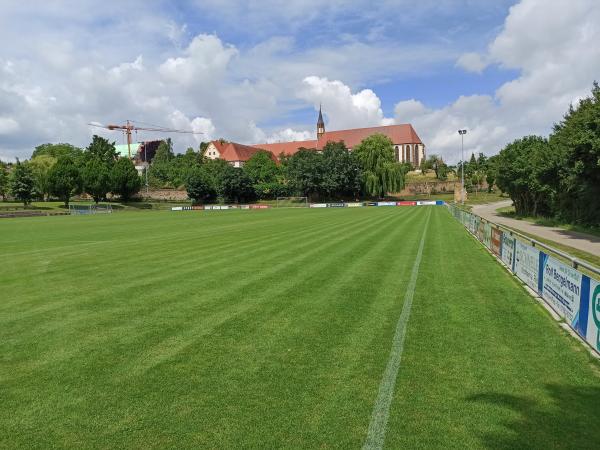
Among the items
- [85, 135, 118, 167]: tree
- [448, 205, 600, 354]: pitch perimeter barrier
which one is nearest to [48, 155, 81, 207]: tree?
[85, 135, 118, 167]: tree

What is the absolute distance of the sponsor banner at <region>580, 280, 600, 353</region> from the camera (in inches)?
249

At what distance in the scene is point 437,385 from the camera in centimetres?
516

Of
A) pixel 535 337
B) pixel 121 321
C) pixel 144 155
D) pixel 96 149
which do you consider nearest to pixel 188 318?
pixel 121 321

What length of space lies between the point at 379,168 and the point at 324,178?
37.6 feet

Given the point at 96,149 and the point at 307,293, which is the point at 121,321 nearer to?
the point at 307,293

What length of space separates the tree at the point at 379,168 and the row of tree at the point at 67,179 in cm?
4931

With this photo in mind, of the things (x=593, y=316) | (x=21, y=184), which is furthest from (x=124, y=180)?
(x=593, y=316)

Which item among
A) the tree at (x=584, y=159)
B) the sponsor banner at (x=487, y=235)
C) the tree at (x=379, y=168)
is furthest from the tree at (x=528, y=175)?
the tree at (x=379, y=168)

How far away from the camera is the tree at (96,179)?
3244 inches

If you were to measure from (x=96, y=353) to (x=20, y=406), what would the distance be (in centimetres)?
152

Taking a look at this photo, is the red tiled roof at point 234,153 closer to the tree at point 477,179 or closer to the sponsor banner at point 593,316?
the tree at point 477,179

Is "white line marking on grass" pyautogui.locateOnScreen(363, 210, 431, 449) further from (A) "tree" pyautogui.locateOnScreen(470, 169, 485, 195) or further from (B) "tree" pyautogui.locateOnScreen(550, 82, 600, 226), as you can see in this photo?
(A) "tree" pyautogui.locateOnScreen(470, 169, 485, 195)

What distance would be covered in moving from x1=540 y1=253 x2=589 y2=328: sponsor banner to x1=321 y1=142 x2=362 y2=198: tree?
258 feet

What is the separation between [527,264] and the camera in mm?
11047
